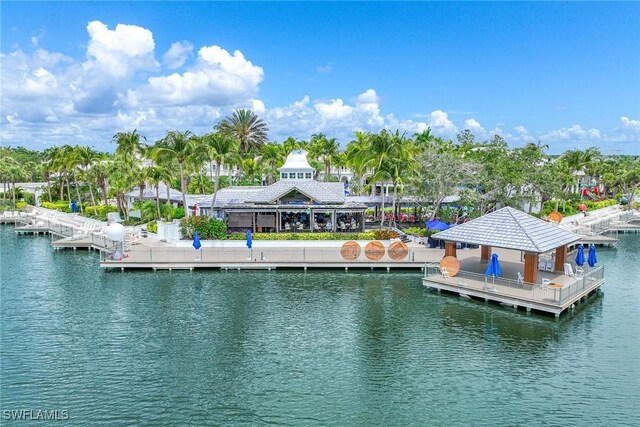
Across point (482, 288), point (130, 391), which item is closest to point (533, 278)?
point (482, 288)

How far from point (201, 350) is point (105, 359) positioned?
4.51 meters

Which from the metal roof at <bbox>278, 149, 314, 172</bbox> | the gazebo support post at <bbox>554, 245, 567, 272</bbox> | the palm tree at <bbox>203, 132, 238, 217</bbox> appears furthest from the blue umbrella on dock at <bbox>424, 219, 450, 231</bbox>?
the palm tree at <bbox>203, 132, 238, 217</bbox>

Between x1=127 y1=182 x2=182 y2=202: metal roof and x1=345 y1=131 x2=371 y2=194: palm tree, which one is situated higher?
x1=345 y1=131 x2=371 y2=194: palm tree

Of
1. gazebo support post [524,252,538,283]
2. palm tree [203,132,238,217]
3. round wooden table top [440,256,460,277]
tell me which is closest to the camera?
gazebo support post [524,252,538,283]

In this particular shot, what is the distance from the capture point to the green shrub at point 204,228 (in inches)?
1849

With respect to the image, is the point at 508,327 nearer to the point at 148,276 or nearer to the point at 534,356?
the point at 534,356

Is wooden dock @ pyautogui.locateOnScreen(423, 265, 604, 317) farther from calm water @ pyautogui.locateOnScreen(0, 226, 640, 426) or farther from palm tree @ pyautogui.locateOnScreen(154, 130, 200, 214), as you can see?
palm tree @ pyautogui.locateOnScreen(154, 130, 200, 214)

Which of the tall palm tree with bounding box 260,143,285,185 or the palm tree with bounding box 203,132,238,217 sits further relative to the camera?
the tall palm tree with bounding box 260,143,285,185

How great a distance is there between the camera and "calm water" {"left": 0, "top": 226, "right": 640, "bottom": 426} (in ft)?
62.2

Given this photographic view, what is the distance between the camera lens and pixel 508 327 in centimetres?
2762

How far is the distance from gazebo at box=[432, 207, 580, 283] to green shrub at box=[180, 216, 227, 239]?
2204 centimetres

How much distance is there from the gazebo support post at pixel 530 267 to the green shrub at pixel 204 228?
28.0m

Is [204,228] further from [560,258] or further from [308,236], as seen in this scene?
[560,258]

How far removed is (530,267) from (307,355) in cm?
1668
